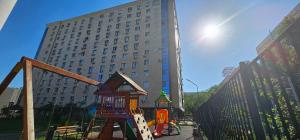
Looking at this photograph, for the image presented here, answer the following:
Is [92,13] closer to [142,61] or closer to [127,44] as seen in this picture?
[127,44]

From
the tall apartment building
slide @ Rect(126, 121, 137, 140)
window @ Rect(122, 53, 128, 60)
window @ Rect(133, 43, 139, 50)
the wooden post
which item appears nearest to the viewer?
the wooden post

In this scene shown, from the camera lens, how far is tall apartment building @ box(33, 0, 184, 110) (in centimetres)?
3247

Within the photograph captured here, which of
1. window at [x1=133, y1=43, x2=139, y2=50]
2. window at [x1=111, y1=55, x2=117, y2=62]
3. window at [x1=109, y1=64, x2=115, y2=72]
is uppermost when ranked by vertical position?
window at [x1=133, y1=43, x2=139, y2=50]

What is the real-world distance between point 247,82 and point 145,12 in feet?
133

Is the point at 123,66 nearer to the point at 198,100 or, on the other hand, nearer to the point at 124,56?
the point at 124,56

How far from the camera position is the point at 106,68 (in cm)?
3594

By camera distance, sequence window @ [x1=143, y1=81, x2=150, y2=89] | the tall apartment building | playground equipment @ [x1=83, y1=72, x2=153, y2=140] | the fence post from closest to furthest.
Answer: the fence post
playground equipment @ [x1=83, y1=72, x2=153, y2=140]
window @ [x1=143, y1=81, x2=150, y2=89]
the tall apartment building

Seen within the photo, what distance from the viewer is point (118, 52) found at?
37.0 metres

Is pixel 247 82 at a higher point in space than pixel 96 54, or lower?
lower

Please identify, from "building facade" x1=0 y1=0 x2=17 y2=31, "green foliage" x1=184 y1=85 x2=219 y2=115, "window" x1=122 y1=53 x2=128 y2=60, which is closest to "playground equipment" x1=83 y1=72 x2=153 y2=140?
"building facade" x1=0 y1=0 x2=17 y2=31

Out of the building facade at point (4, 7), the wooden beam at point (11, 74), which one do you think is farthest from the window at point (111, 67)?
the building facade at point (4, 7)

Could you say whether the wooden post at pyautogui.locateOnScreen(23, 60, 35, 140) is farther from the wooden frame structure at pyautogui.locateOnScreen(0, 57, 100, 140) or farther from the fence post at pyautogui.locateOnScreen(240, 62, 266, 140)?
the fence post at pyautogui.locateOnScreen(240, 62, 266, 140)

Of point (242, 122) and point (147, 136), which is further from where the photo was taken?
point (147, 136)

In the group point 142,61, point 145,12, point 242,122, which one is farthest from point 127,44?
point 242,122
